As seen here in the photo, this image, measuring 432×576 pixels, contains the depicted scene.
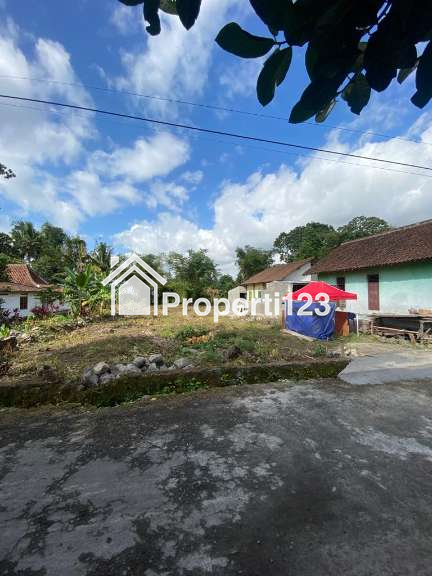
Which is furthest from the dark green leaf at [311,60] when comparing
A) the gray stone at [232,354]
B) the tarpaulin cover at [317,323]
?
the tarpaulin cover at [317,323]

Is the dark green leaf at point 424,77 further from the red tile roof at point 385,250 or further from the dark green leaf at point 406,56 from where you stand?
the red tile roof at point 385,250

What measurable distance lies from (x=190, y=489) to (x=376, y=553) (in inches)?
45.5

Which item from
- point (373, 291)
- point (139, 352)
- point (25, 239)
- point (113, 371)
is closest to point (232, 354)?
point (139, 352)

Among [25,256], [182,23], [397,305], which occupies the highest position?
[25,256]

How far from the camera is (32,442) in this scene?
2768mm

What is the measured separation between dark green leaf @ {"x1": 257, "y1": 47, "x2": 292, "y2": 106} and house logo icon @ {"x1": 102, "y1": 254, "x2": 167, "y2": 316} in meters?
13.6

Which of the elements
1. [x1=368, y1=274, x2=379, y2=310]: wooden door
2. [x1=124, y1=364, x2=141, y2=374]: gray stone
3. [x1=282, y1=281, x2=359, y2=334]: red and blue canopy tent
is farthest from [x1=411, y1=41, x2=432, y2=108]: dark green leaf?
[x1=368, y1=274, x2=379, y2=310]: wooden door

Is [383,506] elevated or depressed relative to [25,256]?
depressed

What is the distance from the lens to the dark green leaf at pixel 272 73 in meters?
0.87

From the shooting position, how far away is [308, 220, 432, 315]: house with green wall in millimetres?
11023

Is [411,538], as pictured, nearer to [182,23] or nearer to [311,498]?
[311,498]

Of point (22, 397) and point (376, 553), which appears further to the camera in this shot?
point (22, 397)

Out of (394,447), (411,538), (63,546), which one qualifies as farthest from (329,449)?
(63,546)

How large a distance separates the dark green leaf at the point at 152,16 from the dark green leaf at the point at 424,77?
0.79m
